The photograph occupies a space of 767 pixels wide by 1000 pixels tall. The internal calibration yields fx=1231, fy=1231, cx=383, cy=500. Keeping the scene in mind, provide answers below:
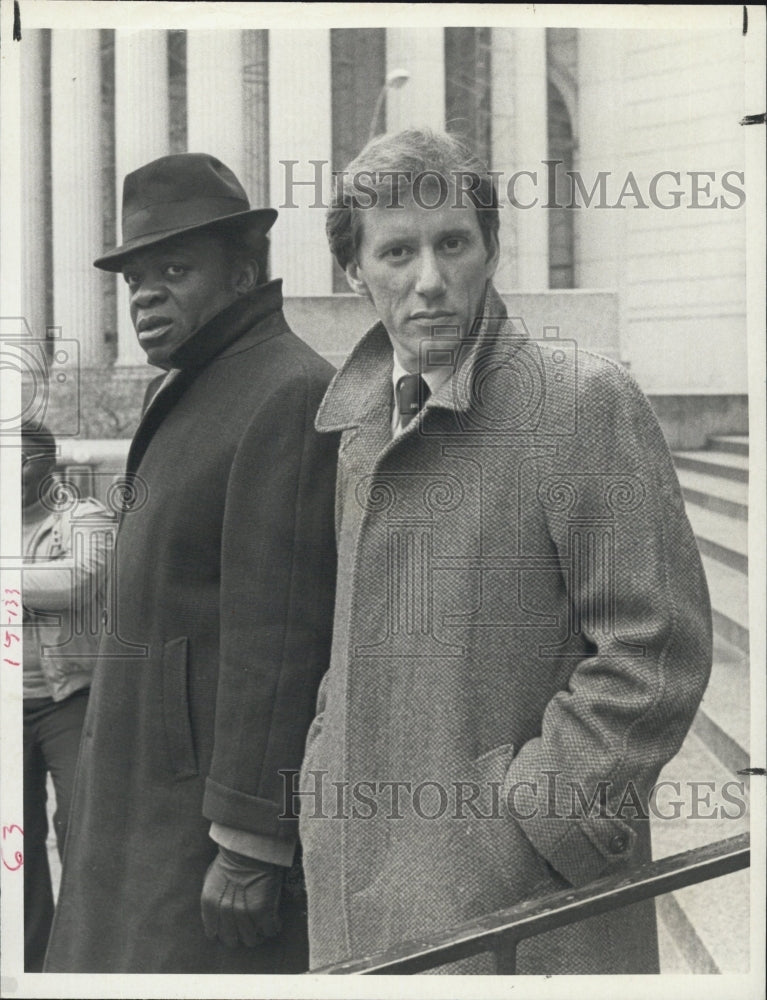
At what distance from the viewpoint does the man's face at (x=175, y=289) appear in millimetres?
2615

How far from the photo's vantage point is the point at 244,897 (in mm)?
2504

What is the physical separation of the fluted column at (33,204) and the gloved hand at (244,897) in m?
1.18

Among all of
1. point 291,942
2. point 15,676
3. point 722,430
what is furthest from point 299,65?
point 291,942

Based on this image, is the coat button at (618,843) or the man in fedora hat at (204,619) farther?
the man in fedora hat at (204,619)

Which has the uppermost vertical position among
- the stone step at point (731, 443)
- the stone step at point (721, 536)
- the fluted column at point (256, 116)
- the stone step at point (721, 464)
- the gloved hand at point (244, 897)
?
the fluted column at point (256, 116)

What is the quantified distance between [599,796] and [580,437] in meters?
0.66

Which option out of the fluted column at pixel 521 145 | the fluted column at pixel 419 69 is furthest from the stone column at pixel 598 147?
the fluted column at pixel 419 69

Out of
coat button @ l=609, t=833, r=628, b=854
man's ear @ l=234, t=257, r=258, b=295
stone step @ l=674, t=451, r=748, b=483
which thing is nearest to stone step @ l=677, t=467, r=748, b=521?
stone step @ l=674, t=451, r=748, b=483

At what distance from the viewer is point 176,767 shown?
8.43 feet

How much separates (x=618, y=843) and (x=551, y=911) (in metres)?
0.24

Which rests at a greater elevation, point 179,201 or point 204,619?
point 179,201

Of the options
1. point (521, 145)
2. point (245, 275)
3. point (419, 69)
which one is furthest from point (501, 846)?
point (419, 69)

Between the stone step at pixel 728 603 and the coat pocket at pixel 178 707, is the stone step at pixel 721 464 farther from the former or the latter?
the coat pocket at pixel 178 707

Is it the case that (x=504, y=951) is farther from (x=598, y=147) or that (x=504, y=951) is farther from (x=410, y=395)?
(x=598, y=147)
